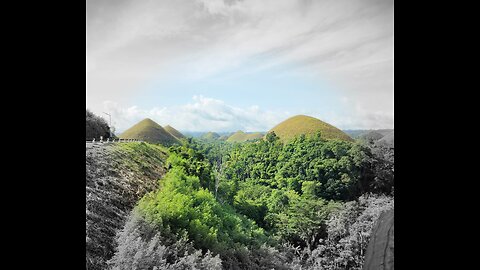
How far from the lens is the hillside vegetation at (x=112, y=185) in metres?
3.76

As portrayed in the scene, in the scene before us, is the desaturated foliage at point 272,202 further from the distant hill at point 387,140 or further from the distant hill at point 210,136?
the distant hill at point 387,140

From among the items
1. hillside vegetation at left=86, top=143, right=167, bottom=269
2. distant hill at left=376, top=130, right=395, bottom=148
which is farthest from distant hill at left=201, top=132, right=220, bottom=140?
distant hill at left=376, top=130, right=395, bottom=148

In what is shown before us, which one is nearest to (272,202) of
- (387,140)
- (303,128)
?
(303,128)

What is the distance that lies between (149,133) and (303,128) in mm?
1792

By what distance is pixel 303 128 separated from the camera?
15.9 ft

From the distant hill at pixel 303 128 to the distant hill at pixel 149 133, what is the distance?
1247mm

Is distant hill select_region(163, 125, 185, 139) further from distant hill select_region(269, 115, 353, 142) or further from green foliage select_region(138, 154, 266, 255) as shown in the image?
distant hill select_region(269, 115, 353, 142)

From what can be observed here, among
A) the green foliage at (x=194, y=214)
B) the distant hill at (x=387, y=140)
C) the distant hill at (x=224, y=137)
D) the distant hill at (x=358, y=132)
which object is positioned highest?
the distant hill at (x=358, y=132)

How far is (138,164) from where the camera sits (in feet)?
14.3

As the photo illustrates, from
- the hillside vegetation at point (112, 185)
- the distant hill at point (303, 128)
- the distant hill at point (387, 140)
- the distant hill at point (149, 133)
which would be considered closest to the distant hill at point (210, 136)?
the distant hill at point (149, 133)

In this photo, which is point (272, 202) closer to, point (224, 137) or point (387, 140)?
point (224, 137)

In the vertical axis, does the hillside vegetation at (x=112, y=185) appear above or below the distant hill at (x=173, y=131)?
below
